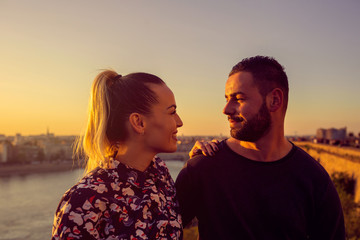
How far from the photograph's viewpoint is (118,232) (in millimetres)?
1479

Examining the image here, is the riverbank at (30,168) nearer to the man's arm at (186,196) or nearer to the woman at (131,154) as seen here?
the man's arm at (186,196)

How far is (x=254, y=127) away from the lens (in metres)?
1.97

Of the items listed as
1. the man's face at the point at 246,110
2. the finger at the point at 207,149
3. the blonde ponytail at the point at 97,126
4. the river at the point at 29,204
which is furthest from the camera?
the river at the point at 29,204

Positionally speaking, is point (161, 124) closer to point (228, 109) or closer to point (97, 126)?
point (97, 126)

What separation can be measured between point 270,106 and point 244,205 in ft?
2.06

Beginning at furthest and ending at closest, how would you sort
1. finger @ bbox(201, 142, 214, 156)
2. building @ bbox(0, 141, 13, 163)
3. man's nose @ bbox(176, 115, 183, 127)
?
building @ bbox(0, 141, 13, 163), finger @ bbox(201, 142, 214, 156), man's nose @ bbox(176, 115, 183, 127)

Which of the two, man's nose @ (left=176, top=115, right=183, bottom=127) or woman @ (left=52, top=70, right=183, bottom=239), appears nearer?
woman @ (left=52, top=70, right=183, bottom=239)

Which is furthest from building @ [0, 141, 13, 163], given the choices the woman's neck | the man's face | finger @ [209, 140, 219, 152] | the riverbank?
the man's face

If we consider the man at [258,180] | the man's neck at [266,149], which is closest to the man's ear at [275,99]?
the man at [258,180]

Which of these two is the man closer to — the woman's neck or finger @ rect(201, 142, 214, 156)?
finger @ rect(201, 142, 214, 156)

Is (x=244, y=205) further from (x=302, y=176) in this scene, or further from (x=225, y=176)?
(x=302, y=176)

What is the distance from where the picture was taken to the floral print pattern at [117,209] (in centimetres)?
138

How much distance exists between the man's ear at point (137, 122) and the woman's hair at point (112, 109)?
0.02 metres

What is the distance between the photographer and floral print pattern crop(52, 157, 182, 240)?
1.38 metres
